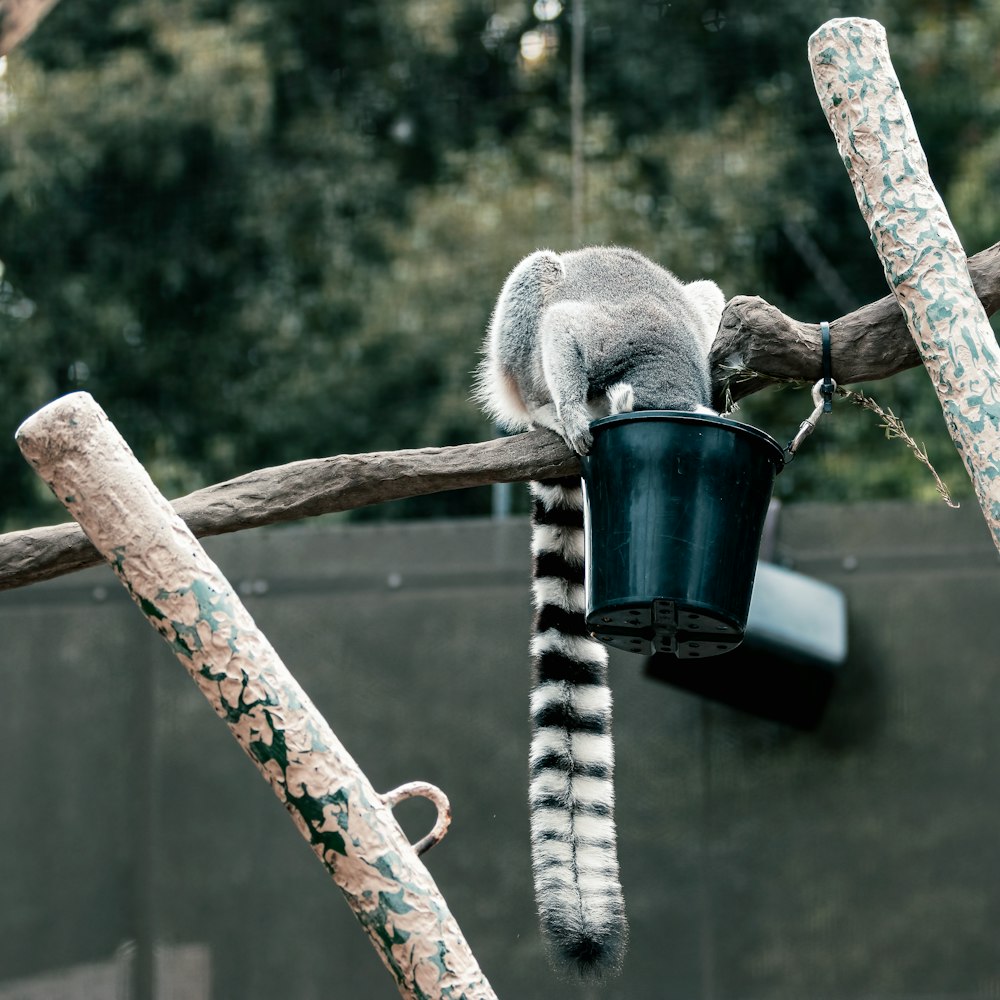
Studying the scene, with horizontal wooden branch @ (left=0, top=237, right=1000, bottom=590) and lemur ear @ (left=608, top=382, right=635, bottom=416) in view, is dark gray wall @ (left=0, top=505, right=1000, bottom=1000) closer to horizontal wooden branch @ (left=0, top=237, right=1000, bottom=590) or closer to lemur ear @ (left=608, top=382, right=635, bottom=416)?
lemur ear @ (left=608, top=382, right=635, bottom=416)

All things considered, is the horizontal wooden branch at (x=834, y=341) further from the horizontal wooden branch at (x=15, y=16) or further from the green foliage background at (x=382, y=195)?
the green foliage background at (x=382, y=195)

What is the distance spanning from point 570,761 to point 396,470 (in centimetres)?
71

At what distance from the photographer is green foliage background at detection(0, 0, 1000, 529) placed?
9.63m

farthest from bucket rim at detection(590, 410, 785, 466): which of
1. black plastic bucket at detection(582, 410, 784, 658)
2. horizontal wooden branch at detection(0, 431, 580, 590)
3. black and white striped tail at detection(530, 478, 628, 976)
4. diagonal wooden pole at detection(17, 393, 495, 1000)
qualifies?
diagonal wooden pole at detection(17, 393, 495, 1000)

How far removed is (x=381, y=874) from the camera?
2166 millimetres

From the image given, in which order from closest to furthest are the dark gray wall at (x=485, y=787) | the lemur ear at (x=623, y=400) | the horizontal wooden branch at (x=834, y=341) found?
the horizontal wooden branch at (x=834, y=341)
the lemur ear at (x=623, y=400)
the dark gray wall at (x=485, y=787)

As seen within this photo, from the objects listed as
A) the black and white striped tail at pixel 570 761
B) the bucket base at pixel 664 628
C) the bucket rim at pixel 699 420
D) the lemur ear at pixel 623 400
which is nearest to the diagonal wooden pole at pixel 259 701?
the black and white striped tail at pixel 570 761

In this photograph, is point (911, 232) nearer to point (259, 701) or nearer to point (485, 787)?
point (259, 701)

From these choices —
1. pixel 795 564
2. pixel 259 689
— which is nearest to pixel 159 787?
pixel 795 564

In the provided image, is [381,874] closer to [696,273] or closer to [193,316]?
[696,273]

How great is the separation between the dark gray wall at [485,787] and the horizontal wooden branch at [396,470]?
2111 millimetres

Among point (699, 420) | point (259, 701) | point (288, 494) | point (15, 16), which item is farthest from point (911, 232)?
point (15, 16)

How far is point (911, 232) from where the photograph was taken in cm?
281

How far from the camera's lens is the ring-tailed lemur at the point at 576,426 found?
2.71 meters
